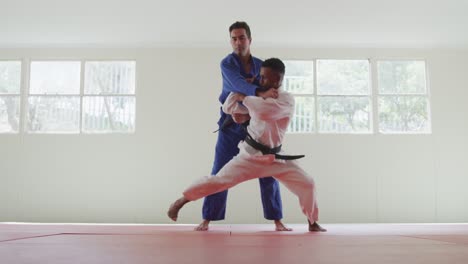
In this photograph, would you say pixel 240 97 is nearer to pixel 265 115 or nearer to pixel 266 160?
pixel 265 115

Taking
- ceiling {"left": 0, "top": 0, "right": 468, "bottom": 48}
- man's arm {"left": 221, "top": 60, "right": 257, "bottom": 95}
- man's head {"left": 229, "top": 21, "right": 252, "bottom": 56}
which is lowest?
man's arm {"left": 221, "top": 60, "right": 257, "bottom": 95}

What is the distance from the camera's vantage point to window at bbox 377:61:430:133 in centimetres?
646

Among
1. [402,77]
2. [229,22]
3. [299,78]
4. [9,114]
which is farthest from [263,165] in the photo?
[9,114]

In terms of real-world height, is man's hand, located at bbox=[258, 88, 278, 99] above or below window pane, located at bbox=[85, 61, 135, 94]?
below

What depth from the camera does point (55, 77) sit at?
6520 mm

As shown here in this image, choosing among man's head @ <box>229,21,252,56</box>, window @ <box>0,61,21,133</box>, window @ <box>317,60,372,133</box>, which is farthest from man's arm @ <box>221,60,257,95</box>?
window @ <box>0,61,21,133</box>

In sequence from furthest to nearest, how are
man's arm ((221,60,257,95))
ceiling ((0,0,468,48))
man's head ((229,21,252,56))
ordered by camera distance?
→ 1. ceiling ((0,0,468,48))
2. man's head ((229,21,252,56))
3. man's arm ((221,60,257,95))

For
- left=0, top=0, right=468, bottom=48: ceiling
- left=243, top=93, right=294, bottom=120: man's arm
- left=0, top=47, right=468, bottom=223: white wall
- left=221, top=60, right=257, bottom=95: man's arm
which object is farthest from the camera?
left=0, top=47, right=468, bottom=223: white wall

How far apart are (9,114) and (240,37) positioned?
17.0ft

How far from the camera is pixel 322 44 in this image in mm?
6375

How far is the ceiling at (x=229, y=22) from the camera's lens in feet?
16.9

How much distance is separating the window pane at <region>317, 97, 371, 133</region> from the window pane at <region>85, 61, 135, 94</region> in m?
2.92

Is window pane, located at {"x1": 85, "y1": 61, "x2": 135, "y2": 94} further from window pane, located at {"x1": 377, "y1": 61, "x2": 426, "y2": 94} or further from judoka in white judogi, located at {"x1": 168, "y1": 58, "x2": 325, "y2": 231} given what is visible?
judoka in white judogi, located at {"x1": 168, "y1": 58, "x2": 325, "y2": 231}

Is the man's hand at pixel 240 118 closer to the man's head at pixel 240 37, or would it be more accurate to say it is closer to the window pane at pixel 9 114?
the man's head at pixel 240 37
